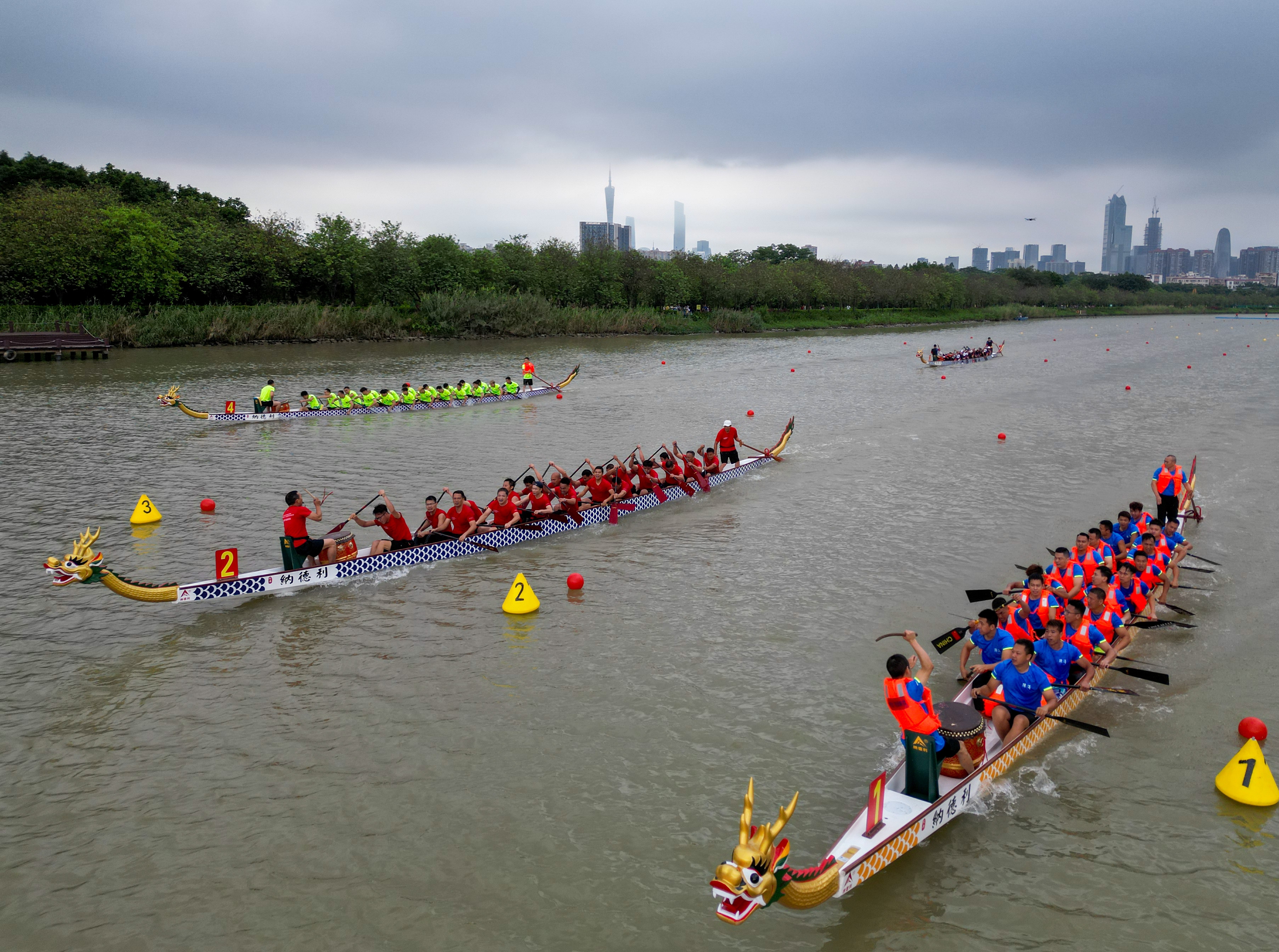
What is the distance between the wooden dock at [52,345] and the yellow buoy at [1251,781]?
3851 centimetres

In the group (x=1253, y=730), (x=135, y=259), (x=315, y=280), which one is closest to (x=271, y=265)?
(x=315, y=280)

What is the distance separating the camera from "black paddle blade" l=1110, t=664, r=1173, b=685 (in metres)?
7.22

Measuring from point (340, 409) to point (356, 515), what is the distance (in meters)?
12.5

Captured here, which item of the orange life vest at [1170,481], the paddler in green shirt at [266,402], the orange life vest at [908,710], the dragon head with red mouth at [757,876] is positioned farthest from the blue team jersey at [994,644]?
the paddler in green shirt at [266,402]

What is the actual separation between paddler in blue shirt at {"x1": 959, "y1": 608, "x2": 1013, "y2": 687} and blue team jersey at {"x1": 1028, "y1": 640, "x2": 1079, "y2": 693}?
11.4 inches

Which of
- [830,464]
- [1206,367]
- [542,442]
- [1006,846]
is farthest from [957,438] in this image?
[1206,367]

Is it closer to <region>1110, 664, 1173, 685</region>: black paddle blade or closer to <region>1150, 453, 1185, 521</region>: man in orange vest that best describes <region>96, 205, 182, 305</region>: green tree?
<region>1150, 453, 1185, 521</region>: man in orange vest

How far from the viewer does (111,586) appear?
8.02 meters

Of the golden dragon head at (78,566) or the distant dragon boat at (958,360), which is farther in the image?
the distant dragon boat at (958,360)

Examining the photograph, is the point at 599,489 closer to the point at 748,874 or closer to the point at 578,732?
the point at 578,732

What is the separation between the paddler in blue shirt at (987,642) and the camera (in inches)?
290

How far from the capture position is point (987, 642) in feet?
24.7

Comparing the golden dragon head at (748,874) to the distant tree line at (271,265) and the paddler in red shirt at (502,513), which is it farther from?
the distant tree line at (271,265)

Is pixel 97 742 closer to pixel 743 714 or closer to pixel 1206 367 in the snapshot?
pixel 743 714
